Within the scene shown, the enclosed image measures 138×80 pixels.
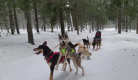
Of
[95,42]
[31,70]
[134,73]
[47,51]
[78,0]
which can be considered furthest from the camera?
[78,0]

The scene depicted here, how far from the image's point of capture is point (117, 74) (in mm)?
4402

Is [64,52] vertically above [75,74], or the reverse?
[64,52]

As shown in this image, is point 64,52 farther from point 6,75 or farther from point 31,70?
point 6,75

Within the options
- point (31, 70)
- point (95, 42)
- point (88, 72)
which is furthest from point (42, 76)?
point (95, 42)

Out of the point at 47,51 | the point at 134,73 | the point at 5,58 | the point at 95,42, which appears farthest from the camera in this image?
the point at 95,42

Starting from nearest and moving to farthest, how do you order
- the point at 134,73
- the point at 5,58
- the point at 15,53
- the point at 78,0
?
the point at 134,73
the point at 5,58
the point at 15,53
the point at 78,0

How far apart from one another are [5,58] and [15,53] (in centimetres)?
97

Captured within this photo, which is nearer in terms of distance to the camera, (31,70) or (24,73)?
(24,73)

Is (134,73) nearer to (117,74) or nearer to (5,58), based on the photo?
(117,74)

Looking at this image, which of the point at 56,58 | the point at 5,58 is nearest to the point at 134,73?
the point at 56,58

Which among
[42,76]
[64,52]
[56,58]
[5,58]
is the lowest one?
[42,76]

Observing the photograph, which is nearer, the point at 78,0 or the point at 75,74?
the point at 75,74

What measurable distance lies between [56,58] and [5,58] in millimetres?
4367

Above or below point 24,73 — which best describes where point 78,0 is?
above
